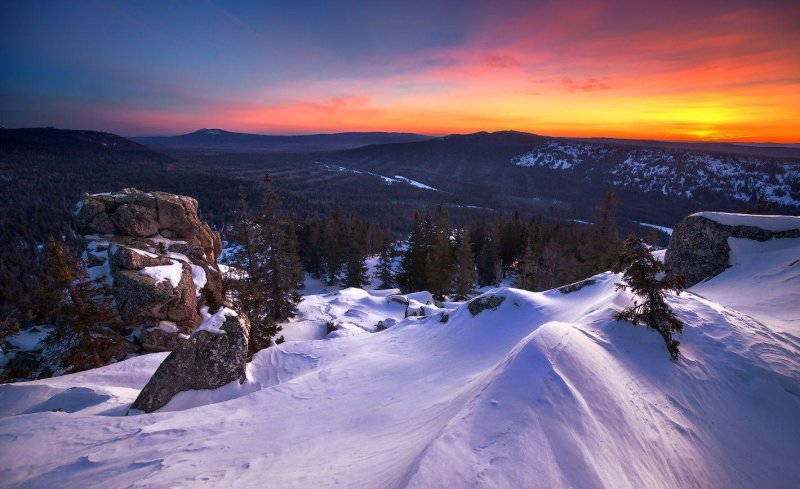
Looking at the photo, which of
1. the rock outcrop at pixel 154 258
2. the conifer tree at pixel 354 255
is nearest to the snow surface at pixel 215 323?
the rock outcrop at pixel 154 258

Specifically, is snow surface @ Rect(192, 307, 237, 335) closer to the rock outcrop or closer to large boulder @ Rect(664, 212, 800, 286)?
the rock outcrop

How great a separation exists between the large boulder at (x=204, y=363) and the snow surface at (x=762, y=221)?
77.7ft

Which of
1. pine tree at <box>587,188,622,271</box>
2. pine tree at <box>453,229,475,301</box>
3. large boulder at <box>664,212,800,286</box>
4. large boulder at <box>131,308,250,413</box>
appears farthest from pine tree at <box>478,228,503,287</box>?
large boulder at <box>131,308,250,413</box>

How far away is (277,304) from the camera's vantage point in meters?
24.6

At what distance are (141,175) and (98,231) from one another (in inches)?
7082

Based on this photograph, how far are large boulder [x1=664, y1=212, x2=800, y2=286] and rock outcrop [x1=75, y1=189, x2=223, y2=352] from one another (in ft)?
89.2

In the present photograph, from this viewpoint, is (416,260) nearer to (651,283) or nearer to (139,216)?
(139,216)

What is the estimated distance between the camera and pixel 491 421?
5.37 meters

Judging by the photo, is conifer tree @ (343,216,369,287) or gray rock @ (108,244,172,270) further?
conifer tree @ (343,216,369,287)

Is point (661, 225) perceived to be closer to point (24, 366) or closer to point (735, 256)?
point (735, 256)

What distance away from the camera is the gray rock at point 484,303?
548 inches

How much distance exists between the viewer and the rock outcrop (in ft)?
59.3

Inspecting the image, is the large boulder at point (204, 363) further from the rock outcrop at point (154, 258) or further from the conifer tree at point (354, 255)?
the conifer tree at point (354, 255)

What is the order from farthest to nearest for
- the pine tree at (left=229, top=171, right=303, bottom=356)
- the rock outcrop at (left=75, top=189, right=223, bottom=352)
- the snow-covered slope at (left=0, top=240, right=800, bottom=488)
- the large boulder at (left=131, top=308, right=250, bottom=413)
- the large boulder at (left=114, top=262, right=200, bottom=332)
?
the pine tree at (left=229, top=171, right=303, bottom=356), the rock outcrop at (left=75, top=189, right=223, bottom=352), the large boulder at (left=114, top=262, right=200, bottom=332), the large boulder at (left=131, top=308, right=250, bottom=413), the snow-covered slope at (left=0, top=240, right=800, bottom=488)
